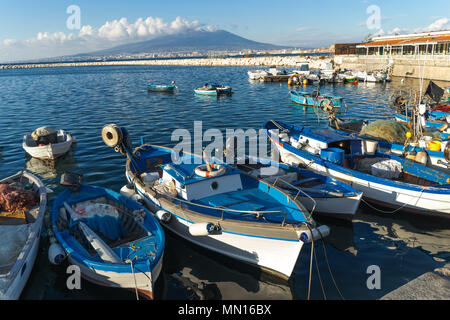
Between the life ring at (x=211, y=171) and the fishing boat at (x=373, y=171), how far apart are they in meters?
7.01

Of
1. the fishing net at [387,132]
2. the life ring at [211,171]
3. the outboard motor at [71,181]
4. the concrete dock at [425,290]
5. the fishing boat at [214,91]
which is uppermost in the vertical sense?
the fishing boat at [214,91]

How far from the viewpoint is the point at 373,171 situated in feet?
55.9

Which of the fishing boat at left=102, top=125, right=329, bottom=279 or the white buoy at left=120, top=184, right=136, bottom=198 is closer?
the fishing boat at left=102, top=125, right=329, bottom=279

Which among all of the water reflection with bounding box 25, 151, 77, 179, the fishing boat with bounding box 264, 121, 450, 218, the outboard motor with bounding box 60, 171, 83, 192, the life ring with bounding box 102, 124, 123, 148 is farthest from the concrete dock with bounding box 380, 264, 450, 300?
the water reflection with bounding box 25, 151, 77, 179

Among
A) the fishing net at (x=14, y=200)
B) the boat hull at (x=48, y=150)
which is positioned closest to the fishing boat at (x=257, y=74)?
the boat hull at (x=48, y=150)

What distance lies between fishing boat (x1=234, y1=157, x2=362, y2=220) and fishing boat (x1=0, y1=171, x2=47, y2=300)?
9886mm

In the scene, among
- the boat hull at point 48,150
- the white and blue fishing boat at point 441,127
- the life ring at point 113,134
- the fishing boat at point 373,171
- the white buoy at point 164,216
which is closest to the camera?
the white buoy at point 164,216

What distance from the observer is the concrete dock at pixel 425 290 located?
8.95 meters

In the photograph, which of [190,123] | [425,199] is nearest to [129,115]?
[190,123]

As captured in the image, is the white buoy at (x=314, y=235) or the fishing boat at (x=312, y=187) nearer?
the white buoy at (x=314, y=235)

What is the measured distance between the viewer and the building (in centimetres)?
5909

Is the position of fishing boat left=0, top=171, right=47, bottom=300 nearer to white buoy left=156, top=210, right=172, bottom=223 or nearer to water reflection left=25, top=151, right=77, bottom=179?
white buoy left=156, top=210, right=172, bottom=223

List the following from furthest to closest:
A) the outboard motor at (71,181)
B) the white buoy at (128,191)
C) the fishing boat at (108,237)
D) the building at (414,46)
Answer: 1. the building at (414,46)
2. the white buoy at (128,191)
3. the outboard motor at (71,181)
4. the fishing boat at (108,237)

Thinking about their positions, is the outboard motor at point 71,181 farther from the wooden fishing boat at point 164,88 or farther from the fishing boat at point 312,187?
the wooden fishing boat at point 164,88
